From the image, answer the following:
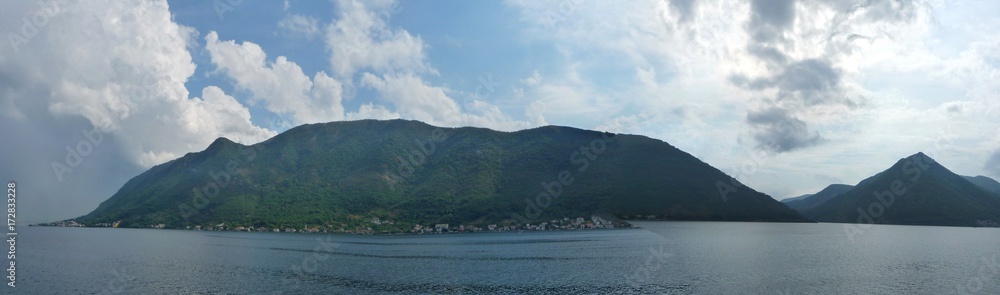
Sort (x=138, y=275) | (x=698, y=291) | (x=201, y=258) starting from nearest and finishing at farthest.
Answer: (x=698, y=291) < (x=138, y=275) < (x=201, y=258)

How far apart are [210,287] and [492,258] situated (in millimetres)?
52644

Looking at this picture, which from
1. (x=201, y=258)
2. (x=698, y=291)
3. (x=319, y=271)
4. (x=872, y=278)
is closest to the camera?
(x=698, y=291)

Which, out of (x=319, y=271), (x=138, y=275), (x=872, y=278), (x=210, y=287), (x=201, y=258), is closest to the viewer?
(x=210, y=287)

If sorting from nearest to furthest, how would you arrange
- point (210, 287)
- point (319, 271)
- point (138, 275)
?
point (210, 287)
point (138, 275)
point (319, 271)

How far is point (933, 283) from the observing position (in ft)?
232

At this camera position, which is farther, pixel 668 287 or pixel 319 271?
pixel 319 271

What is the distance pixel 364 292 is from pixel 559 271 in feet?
107

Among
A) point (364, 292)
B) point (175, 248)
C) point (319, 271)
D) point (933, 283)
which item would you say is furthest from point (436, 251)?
point (933, 283)

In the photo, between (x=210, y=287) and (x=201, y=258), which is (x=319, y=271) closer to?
(x=210, y=287)

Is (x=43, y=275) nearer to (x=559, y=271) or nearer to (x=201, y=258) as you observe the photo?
(x=201, y=258)

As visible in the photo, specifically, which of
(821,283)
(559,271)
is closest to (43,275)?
(559,271)

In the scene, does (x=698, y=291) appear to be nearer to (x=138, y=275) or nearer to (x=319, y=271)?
(x=319, y=271)

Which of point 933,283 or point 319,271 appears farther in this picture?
point 319,271

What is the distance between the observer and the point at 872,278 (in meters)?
75.6
